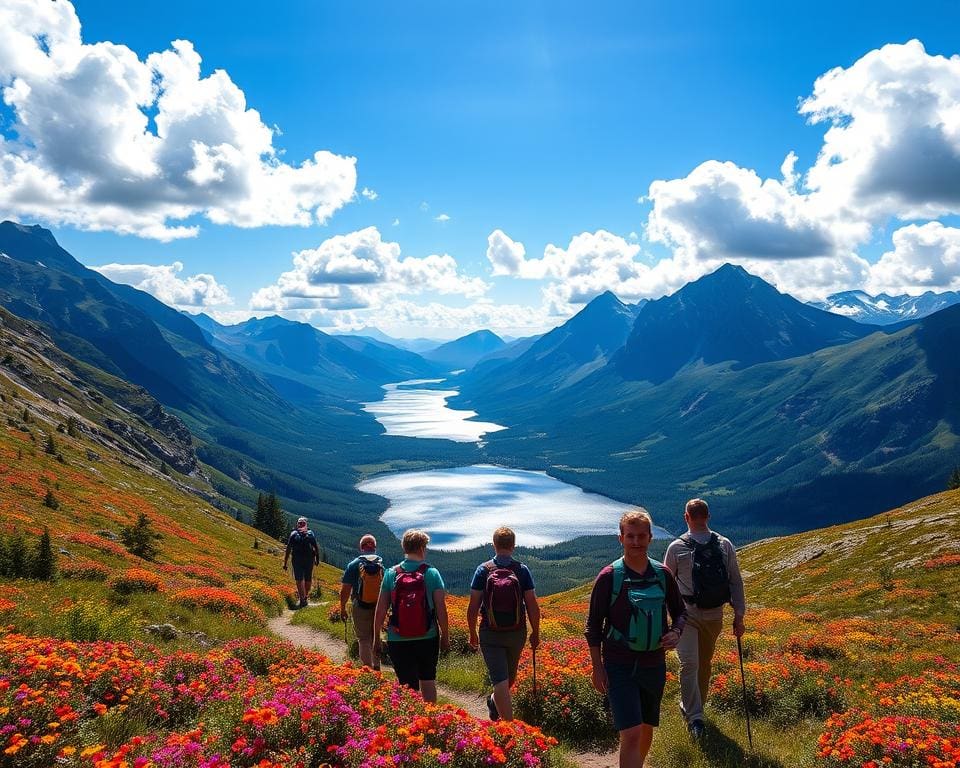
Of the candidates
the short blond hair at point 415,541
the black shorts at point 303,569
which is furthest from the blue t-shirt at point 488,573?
the black shorts at point 303,569

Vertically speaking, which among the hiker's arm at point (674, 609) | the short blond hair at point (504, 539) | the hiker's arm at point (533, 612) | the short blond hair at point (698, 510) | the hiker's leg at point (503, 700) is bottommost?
the hiker's leg at point (503, 700)

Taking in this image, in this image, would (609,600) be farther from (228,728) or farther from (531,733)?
(228,728)

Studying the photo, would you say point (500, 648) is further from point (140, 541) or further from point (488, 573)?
point (140, 541)

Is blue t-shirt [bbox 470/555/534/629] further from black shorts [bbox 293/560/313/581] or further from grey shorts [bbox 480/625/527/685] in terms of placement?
black shorts [bbox 293/560/313/581]

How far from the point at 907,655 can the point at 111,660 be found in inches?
780

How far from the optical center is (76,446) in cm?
8025

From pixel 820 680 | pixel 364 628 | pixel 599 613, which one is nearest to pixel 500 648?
pixel 599 613

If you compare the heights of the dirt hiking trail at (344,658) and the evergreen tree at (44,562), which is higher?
the evergreen tree at (44,562)

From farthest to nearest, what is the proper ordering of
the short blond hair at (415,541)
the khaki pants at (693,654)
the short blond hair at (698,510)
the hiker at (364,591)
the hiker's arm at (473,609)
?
Answer: 1. the hiker at (364,591)
2. the khaki pants at (693,654)
3. the short blond hair at (698,510)
4. the short blond hair at (415,541)
5. the hiker's arm at (473,609)

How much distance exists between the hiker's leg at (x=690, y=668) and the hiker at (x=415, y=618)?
465 centimetres

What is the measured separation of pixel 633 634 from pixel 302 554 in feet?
68.1

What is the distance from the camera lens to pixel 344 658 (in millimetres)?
17672

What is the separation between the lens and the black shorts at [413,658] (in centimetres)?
1039

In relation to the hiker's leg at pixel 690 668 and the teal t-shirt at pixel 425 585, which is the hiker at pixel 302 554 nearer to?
the teal t-shirt at pixel 425 585
